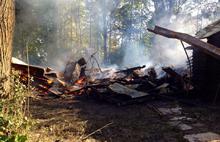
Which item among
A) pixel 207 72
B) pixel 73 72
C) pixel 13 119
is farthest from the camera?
pixel 73 72

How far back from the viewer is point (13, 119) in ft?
15.9

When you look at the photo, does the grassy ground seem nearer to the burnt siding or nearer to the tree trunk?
the tree trunk

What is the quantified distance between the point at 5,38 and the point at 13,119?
132 cm

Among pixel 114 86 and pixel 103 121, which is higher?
pixel 114 86

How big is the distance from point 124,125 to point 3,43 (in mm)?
4655

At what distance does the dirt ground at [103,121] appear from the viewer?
23.7 ft

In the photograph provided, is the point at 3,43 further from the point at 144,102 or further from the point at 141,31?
the point at 141,31

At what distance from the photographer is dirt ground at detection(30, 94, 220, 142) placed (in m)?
7.21

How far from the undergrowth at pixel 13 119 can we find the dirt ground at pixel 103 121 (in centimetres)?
76

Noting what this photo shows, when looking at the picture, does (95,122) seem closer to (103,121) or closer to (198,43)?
(103,121)

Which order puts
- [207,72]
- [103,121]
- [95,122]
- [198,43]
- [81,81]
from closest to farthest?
[95,122] → [103,121] → [198,43] → [207,72] → [81,81]

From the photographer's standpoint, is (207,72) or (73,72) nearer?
(207,72)

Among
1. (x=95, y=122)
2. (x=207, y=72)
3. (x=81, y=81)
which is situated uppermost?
(x=207, y=72)

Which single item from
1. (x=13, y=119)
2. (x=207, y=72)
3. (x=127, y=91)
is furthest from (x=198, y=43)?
(x=13, y=119)
